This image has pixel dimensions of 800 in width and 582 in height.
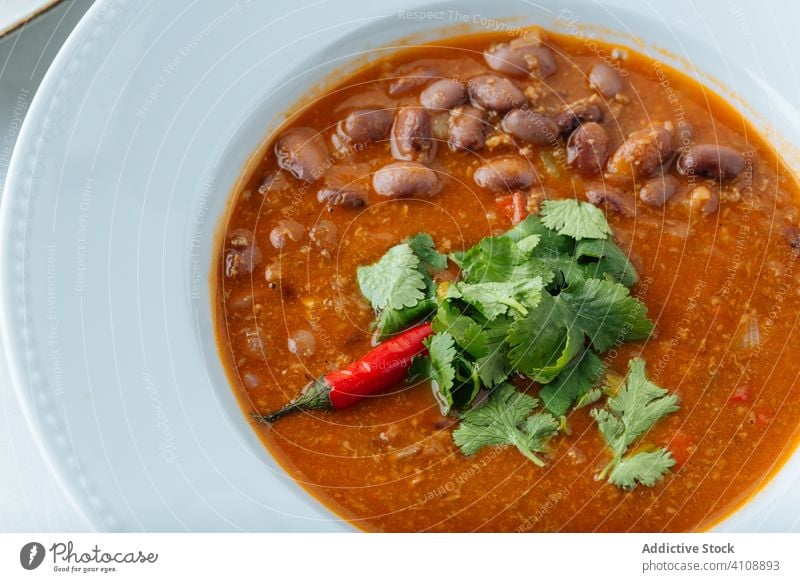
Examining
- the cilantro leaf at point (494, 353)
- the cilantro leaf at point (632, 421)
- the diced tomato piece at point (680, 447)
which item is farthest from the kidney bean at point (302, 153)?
the diced tomato piece at point (680, 447)

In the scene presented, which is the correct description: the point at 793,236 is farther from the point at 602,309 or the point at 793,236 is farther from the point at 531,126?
the point at 531,126

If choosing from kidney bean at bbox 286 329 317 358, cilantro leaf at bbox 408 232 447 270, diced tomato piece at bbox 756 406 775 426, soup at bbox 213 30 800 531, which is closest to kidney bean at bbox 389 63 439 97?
soup at bbox 213 30 800 531

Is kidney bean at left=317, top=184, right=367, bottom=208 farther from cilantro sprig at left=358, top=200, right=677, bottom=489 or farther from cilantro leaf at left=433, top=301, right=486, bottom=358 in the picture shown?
cilantro leaf at left=433, top=301, right=486, bottom=358

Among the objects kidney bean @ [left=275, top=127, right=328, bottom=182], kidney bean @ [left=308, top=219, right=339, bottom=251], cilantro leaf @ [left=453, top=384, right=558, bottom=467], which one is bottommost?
cilantro leaf @ [left=453, top=384, right=558, bottom=467]

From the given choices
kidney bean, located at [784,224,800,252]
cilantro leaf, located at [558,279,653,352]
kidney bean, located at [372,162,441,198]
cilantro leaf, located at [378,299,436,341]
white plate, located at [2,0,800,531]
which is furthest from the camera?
kidney bean, located at [784,224,800,252]

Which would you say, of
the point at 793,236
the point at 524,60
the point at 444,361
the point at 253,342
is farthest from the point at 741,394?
the point at 253,342

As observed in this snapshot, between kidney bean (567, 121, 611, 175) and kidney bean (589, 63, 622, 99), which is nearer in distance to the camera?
kidney bean (567, 121, 611, 175)

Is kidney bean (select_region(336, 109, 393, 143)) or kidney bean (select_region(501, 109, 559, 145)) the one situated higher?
kidney bean (select_region(336, 109, 393, 143))
